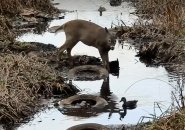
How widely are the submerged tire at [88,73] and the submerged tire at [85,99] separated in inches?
47.1

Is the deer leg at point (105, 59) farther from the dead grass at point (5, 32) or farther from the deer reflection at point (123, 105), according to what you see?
the dead grass at point (5, 32)

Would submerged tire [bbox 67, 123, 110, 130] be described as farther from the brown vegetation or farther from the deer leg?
the deer leg

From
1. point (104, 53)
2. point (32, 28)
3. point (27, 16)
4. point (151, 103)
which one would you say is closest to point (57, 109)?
point (151, 103)

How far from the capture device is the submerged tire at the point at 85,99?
8.29 meters

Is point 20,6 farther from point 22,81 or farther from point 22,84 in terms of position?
point 22,84

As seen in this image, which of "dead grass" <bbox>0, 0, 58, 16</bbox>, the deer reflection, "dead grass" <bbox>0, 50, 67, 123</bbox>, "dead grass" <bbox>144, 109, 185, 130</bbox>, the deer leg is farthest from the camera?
"dead grass" <bbox>0, 0, 58, 16</bbox>

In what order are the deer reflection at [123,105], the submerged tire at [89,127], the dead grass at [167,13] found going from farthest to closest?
the dead grass at [167,13]
the deer reflection at [123,105]
the submerged tire at [89,127]

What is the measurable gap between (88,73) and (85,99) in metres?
1.49

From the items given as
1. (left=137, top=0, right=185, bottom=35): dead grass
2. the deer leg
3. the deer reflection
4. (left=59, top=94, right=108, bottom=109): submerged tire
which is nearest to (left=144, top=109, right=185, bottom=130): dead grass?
the deer reflection

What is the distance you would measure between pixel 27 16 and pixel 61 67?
4605 millimetres

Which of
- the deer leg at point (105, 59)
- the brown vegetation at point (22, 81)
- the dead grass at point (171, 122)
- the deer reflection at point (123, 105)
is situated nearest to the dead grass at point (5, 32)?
the brown vegetation at point (22, 81)

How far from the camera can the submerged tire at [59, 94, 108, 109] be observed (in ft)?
27.2

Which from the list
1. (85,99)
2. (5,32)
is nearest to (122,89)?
(85,99)

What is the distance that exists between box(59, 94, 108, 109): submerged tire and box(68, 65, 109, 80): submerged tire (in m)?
1.20
